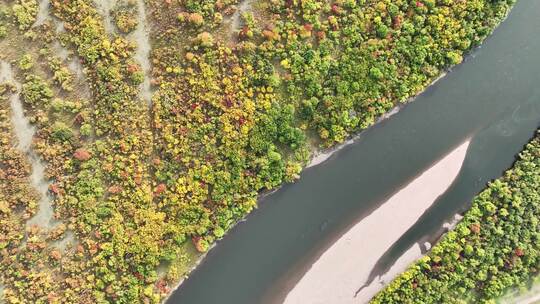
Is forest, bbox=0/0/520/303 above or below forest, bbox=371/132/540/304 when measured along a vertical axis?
above

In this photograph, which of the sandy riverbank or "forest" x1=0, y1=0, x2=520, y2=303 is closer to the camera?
"forest" x1=0, y1=0, x2=520, y2=303

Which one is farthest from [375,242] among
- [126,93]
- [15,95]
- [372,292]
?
[15,95]

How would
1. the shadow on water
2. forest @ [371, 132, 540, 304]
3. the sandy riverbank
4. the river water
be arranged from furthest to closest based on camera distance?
the shadow on water, the river water, the sandy riverbank, forest @ [371, 132, 540, 304]

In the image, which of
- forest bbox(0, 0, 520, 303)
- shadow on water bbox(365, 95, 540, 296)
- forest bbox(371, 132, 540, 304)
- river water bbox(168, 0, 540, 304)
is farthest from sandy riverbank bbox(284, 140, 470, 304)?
forest bbox(0, 0, 520, 303)

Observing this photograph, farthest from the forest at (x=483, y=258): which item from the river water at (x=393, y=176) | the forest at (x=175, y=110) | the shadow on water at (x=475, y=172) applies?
the river water at (x=393, y=176)

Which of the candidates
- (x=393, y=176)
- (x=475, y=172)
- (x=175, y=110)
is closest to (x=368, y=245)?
(x=393, y=176)

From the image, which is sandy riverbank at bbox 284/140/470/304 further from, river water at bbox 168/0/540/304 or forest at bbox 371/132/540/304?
forest at bbox 371/132/540/304
